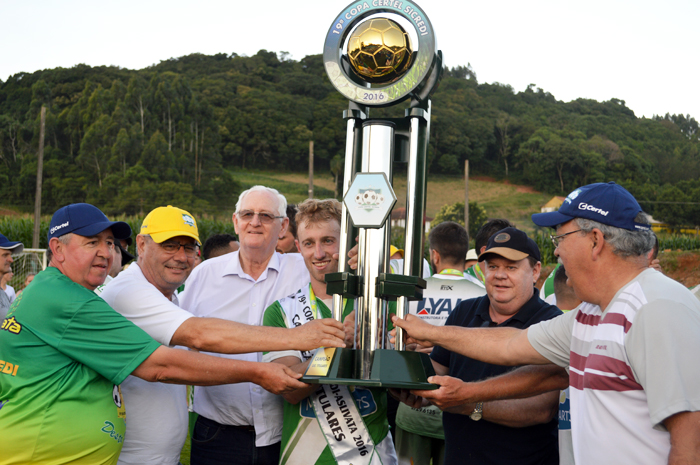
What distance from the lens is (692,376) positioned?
6.78 feet

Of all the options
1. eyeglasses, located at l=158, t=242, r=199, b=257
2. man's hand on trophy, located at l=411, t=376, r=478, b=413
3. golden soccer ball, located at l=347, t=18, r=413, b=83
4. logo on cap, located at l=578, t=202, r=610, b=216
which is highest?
golden soccer ball, located at l=347, t=18, r=413, b=83

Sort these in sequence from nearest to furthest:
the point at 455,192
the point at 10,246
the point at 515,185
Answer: the point at 10,246
the point at 455,192
the point at 515,185

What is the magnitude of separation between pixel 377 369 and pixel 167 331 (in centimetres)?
121

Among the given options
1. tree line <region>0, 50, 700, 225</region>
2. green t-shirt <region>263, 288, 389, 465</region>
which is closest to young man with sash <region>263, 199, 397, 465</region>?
green t-shirt <region>263, 288, 389, 465</region>

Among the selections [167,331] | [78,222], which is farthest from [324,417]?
[78,222]

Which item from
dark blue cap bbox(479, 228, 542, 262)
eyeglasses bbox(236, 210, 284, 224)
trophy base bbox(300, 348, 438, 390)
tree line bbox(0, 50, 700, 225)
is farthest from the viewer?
tree line bbox(0, 50, 700, 225)

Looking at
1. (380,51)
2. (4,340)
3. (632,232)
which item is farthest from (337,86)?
(4,340)

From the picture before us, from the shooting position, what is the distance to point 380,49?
3.05 meters

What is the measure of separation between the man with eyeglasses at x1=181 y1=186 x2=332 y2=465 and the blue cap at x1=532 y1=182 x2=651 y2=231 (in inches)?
79.5

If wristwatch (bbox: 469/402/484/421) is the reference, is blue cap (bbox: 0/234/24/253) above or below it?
above

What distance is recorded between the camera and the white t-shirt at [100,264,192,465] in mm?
3195

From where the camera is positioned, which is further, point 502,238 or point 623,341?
point 502,238

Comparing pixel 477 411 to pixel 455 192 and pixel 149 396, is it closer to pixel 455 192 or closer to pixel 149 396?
pixel 149 396

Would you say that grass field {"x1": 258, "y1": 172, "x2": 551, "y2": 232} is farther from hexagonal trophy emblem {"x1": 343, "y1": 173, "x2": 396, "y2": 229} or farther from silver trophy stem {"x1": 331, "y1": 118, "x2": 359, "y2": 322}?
hexagonal trophy emblem {"x1": 343, "y1": 173, "x2": 396, "y2": 229}
